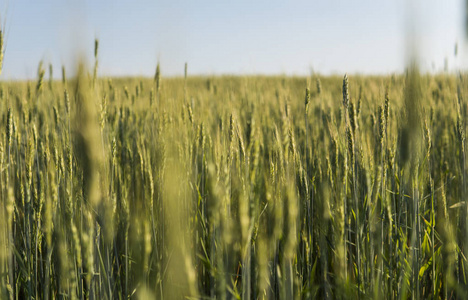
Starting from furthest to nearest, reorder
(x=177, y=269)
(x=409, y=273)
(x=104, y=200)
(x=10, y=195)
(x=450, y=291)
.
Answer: (x=450, y=291)
(x=409, y=273)
(x=104, y=200)
(x=10, y=195)
(x=177, y=269)

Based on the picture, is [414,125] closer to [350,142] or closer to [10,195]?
[350,142]

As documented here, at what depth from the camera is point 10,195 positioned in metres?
0.76

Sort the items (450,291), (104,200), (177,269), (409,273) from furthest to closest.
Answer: (450,291) < (409,273) < (104,200) < (177,269)

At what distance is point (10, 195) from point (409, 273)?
3.61 ft

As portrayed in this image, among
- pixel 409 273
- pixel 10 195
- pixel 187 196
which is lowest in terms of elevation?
pixel 409 273

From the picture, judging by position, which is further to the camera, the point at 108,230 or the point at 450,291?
the point at 450,291

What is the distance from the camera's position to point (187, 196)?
4.26 ft

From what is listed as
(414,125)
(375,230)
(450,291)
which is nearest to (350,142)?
(414,125)

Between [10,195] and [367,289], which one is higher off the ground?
[10,195]

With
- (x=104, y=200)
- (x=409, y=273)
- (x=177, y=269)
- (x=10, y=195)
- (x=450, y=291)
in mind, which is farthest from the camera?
(x=450, y=291)

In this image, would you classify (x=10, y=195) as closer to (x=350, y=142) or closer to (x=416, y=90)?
(x=350, y=142)

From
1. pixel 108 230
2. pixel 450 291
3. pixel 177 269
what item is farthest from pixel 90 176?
pixel 450 291

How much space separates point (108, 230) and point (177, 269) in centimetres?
28

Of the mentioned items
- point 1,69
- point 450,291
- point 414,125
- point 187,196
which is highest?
point 1,69
